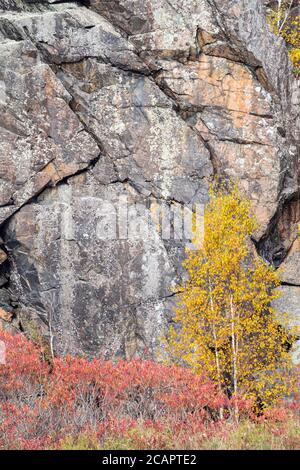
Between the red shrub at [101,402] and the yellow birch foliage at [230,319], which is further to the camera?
the yellow birch foliage at [230,319]

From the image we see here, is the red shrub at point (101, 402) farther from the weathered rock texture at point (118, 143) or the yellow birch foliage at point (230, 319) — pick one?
the weathered rock texture at point (118, 143)

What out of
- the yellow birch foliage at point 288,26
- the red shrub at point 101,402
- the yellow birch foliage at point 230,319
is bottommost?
the red shrub at point 101,402

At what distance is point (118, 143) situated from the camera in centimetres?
2162

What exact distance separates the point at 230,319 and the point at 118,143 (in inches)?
297

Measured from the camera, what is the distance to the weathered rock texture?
20.9 meters

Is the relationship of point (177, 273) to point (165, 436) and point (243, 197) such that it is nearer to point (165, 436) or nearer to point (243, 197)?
point (243, 197)

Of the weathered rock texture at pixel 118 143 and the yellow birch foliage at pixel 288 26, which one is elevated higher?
the yellow birch foliage at pixel 288 26

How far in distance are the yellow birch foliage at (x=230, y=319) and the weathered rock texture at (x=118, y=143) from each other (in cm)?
146

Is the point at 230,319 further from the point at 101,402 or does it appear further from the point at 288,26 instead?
the point at 288,26

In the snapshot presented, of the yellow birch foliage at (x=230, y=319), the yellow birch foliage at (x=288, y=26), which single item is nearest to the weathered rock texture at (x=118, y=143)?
the yellow birch foliage at (x=230, y=319)

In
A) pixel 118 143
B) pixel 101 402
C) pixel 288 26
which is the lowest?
pixel 101 402

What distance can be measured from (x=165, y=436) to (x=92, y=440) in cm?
156

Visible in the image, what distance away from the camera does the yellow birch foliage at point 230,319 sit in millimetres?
18719

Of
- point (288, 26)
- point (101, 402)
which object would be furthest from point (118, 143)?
point (288, 26)
